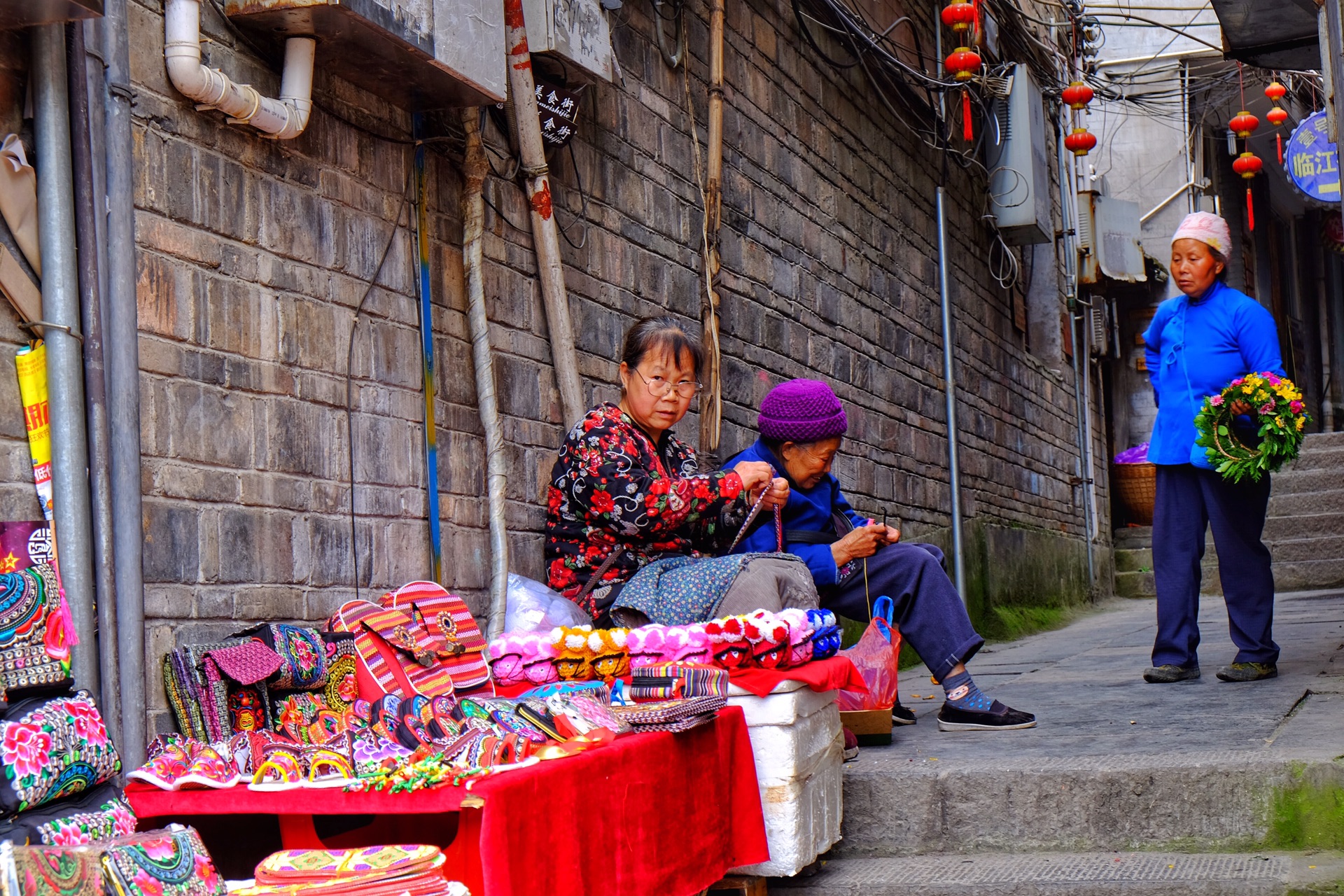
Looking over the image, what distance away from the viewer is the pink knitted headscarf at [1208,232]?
487 centimetres

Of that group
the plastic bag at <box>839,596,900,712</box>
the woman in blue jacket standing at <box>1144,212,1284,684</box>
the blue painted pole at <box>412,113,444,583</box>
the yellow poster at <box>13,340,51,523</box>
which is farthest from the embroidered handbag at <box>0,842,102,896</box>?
the woman in blue jacket standing at <box>1144,212,1284,684</box>

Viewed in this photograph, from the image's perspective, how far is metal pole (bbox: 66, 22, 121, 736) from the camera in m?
2.50

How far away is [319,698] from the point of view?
279 cm

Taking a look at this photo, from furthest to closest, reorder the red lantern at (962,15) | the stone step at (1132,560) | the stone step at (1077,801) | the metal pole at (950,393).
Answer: the stone step at (1132,560)
the metal pole at (950,393)
the red lantern at (962,15)
the stone step at (1077,801)

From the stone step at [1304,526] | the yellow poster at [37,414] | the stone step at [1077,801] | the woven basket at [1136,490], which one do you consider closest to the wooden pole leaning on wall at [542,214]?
the stone step at [1077,801]

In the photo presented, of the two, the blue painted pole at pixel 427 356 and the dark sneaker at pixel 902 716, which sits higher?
the blue painted pole at pixel 427 356

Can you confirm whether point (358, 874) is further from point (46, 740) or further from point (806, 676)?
point (806, 676)

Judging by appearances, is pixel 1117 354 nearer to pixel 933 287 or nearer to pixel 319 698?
pixel 933 287

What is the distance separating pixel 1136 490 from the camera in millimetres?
13773

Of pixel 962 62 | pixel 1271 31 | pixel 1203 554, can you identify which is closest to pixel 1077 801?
pixel 1203 554

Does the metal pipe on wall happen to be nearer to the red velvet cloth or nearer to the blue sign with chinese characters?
the red velvet cloth

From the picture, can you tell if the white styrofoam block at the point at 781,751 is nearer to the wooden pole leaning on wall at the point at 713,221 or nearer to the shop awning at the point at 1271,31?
the wooden pole leaning on wall at the point at 713,221

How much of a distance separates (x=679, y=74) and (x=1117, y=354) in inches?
409

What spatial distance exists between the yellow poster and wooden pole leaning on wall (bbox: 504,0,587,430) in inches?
78.6
